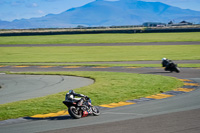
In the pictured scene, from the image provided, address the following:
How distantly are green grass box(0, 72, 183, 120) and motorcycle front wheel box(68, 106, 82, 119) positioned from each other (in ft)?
7.70

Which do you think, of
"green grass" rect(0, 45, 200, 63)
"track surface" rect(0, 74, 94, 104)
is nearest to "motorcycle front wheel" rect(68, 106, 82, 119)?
"track surface" rect(0, 74, 94, 104)

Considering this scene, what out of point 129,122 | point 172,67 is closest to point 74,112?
point 129,122

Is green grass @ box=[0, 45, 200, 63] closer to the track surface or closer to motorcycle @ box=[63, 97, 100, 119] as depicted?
the track surface

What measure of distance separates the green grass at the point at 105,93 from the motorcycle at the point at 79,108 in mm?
2324

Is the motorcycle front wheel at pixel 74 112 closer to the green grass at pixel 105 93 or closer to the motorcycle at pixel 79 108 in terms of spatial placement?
the motorcycle at pixel 79 108

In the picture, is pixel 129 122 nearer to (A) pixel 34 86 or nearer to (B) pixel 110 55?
(A) pixel 34 86

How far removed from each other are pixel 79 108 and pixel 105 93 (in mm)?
6507

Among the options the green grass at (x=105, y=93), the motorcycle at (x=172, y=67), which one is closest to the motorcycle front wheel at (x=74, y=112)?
the green grass at (x=105, y=93)

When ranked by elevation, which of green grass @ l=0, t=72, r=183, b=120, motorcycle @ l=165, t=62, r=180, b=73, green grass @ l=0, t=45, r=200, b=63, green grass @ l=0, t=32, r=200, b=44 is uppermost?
green grass @ l=0, t=32, r=200, b=44

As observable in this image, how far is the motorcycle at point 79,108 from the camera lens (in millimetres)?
13547

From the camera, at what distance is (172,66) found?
31656mm

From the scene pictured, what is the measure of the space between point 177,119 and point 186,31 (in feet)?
296

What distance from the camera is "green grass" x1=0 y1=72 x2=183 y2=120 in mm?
15748

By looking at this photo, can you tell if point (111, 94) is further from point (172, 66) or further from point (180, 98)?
point (172, 66)
